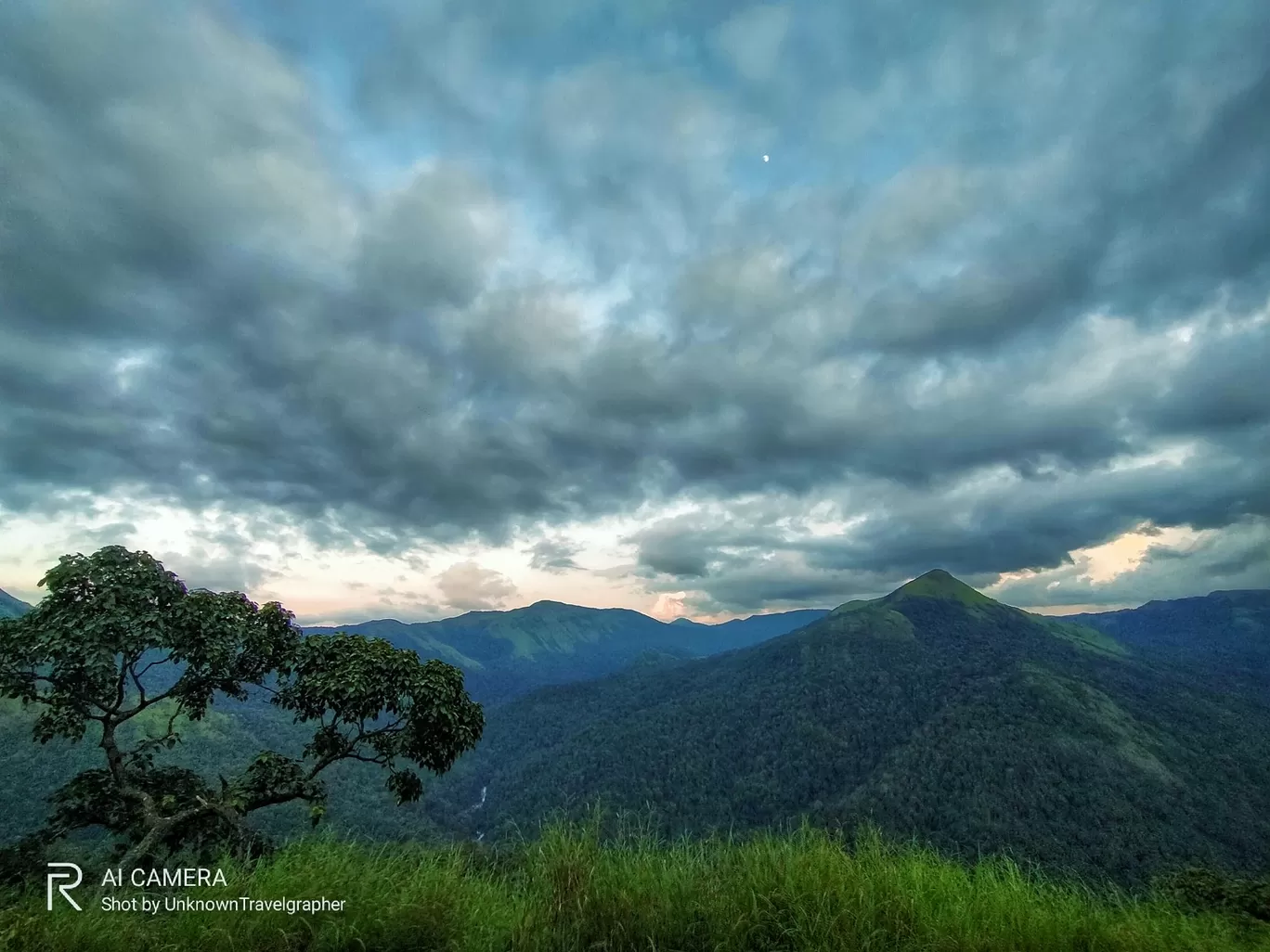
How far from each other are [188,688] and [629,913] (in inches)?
579

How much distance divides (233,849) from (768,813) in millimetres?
206589

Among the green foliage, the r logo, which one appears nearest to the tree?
the r logo

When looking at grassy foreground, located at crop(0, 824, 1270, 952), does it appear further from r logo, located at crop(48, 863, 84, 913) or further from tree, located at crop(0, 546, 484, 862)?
tree, located at crop(0, 546, 484, 862)

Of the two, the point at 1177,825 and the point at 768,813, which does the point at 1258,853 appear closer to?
the point at 1177,825

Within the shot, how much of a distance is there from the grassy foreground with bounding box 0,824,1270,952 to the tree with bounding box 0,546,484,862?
576 centimetres

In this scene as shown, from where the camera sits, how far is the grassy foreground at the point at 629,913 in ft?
19.7

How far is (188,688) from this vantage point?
15.5 m

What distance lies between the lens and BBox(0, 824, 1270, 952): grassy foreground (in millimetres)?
5996

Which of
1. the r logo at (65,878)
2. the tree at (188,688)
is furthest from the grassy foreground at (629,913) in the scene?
the tree at (188,688)

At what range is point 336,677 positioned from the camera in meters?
15.2

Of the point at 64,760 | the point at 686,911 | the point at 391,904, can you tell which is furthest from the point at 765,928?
the point at 64,760

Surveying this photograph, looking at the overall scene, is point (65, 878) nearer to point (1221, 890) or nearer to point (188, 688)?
point (188, 688)

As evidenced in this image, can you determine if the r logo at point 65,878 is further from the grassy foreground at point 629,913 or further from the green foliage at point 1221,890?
the green foliage at point 1221,890

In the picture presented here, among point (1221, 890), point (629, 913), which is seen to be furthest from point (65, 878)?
point (1221, 890)
